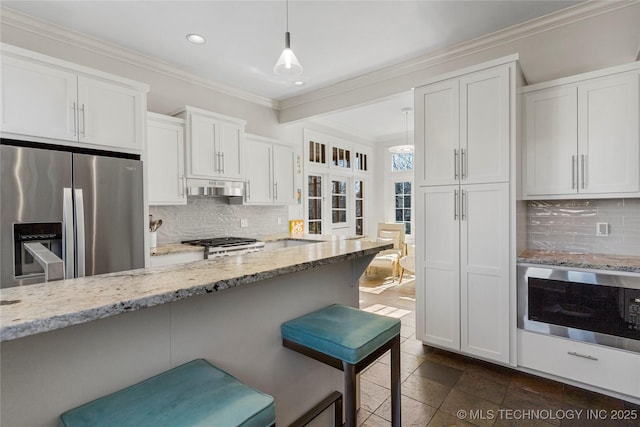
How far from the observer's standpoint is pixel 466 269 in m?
2.63

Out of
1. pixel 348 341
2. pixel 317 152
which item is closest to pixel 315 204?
pixel 317 152

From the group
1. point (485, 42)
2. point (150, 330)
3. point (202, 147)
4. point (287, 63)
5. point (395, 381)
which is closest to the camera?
point (150, 330)

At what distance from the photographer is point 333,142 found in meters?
5.98

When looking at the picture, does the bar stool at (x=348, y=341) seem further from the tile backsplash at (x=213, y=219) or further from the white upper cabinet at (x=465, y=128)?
the tile backsplash at (x=213, y=219)

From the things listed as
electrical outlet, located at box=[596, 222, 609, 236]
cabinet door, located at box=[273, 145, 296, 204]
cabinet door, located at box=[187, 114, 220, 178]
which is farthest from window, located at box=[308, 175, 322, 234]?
electrical outlet, located at box=[596, 222, 609, 236]

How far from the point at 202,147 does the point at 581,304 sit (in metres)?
3.71

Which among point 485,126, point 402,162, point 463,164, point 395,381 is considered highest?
point 402,162

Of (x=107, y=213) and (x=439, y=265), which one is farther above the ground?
(x=107, y=213)

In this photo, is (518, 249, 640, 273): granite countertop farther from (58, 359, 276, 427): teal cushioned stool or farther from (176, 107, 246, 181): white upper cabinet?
(176, 107, 246, 181): white upper cabinet

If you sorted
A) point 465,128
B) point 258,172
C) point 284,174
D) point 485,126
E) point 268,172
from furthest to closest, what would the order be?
point 284,174
point 268,172
point 258,172
point 465,128
point 485,126

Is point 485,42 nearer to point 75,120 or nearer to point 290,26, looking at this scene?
point 290,26

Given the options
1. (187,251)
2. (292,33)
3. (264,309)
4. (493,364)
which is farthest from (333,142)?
(264,309)

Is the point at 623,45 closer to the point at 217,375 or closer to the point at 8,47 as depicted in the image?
the point at 217,375

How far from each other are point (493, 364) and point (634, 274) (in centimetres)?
120
